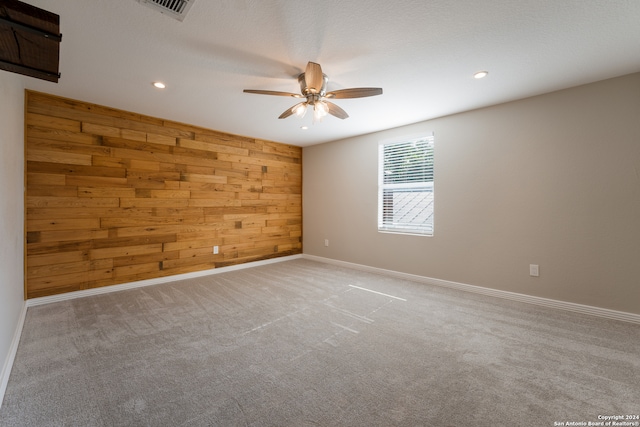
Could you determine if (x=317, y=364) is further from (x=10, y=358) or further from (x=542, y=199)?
(x=542, y=199)

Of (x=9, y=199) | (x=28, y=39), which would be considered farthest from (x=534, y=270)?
(x=9, y=199)

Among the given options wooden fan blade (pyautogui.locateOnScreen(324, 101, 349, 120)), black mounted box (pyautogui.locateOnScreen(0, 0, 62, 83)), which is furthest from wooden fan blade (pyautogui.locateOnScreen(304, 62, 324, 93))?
black mounted box (pyautogui.locateOnScreen(0, 0, 62, 83))

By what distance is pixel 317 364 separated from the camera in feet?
6.25

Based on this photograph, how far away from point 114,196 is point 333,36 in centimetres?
336

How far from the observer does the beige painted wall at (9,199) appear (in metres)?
1.76

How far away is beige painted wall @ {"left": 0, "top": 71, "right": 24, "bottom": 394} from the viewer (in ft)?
5.78

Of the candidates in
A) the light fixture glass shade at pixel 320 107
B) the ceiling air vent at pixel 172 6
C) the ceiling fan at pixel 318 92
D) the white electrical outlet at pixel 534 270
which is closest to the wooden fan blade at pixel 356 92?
the ceiling fan at pixel 318 92

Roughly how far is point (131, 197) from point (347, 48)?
132 inches

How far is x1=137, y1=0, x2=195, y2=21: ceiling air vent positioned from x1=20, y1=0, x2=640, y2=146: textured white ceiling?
7cm

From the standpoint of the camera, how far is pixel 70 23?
1784 mm

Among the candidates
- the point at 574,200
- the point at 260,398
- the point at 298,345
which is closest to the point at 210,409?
the point at 260,398

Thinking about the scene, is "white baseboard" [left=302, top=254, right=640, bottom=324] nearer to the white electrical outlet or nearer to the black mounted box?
the white electrical outlet

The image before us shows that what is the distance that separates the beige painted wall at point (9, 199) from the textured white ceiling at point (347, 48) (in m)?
0.48

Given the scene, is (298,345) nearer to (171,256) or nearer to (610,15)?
(171,256)
